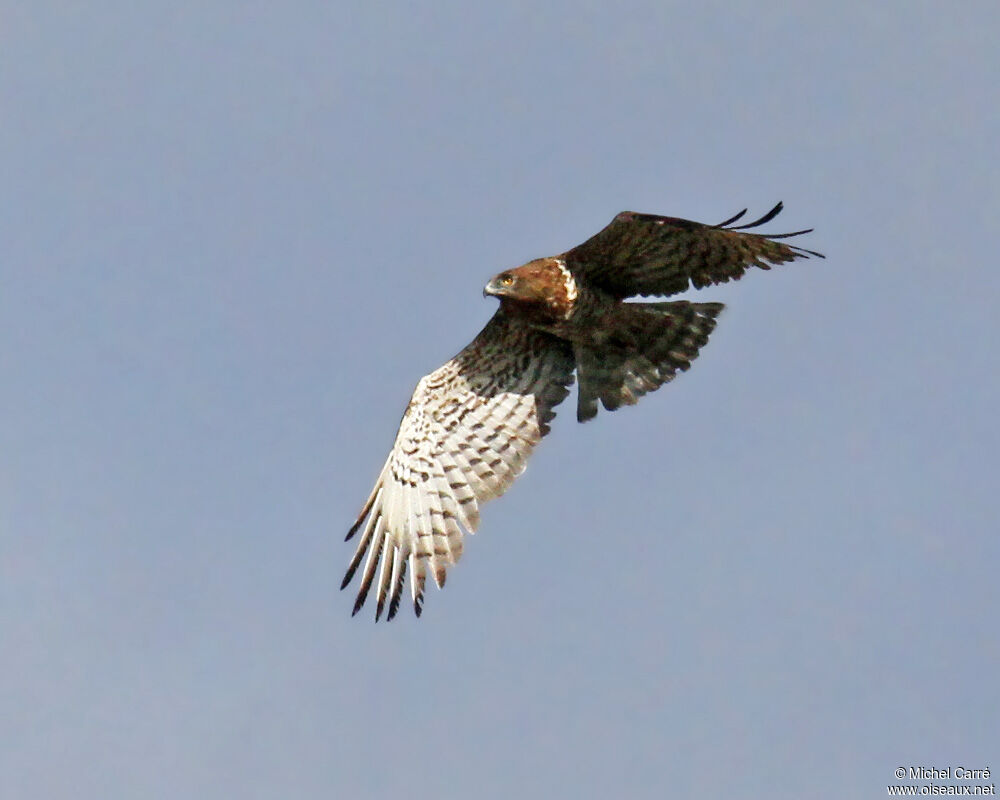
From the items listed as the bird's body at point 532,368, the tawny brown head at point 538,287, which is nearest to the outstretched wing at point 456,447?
the bird's body at point 532,368

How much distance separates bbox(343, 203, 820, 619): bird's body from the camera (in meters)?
12.9

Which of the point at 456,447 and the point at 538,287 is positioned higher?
the point at 538,287

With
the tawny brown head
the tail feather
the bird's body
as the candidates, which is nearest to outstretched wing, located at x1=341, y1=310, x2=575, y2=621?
the bird's body

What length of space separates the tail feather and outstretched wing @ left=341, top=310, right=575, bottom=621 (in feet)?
0.95

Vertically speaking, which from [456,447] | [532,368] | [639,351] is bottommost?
[456,447]

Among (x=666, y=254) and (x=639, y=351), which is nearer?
(x=666, y=254)

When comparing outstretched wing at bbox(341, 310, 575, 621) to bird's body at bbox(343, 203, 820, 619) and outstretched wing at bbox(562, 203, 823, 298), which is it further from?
outstretched wing at bbox(562, 203, 823, 298)

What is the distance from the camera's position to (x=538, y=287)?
13109 millimetres

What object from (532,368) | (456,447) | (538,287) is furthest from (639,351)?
(456,447)

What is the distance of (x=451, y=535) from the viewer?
13172 mm

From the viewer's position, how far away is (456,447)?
44.9 ft

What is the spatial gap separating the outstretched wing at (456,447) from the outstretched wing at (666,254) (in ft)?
3.00

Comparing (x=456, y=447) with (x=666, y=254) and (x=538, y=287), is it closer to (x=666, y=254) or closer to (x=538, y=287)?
(x=538, y=287)

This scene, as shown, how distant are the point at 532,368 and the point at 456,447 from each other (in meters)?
0.94
